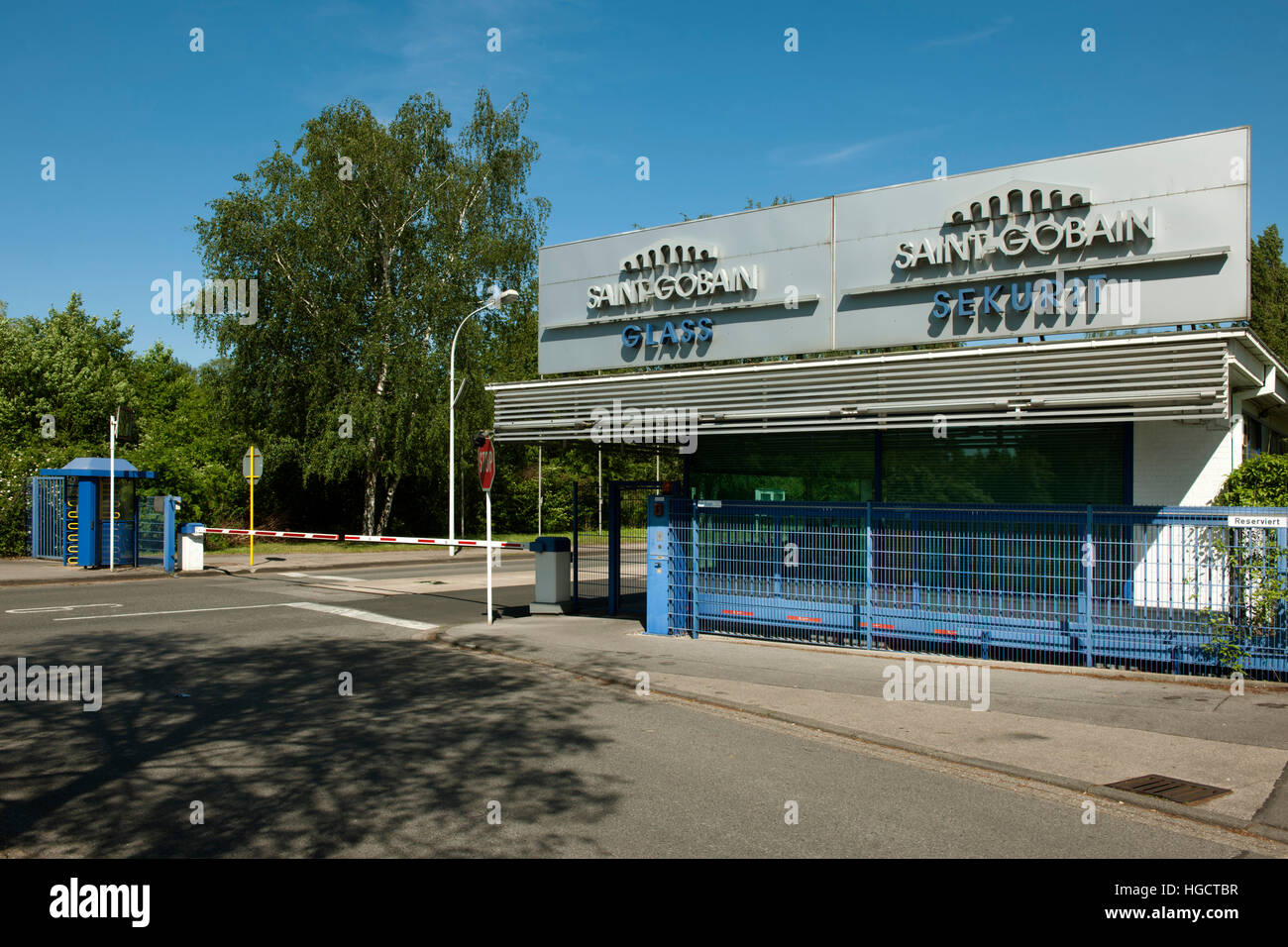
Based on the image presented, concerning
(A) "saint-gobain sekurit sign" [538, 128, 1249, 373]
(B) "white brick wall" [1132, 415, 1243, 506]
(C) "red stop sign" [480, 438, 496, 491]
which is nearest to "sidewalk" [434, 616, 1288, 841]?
(B) "white brick wall" [1132, 415, 1243, 506]

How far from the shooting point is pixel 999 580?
1105 centimetres

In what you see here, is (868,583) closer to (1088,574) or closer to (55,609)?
(1088,574)

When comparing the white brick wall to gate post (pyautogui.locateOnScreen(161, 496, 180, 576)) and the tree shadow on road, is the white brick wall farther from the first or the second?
gate post (pyautogui.locateOnScreen(161, 496, 180, 576))

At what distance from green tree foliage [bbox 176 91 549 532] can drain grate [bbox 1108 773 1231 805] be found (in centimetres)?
3017

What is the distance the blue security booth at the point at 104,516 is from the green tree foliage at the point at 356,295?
9.84 metres

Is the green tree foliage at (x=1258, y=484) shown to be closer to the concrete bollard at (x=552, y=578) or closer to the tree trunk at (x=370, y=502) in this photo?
the concrete bollard at (x=552, y=578)

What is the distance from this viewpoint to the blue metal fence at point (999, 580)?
9.91 metres
